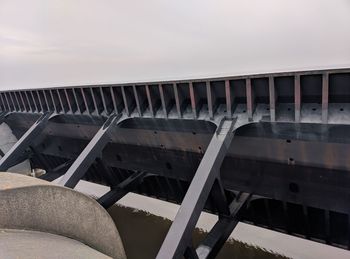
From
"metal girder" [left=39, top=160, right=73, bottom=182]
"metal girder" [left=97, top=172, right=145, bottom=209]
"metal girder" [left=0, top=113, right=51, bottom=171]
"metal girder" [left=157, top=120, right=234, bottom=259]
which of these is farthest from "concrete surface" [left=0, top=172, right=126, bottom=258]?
"metal girder" [left=39, top=160, right=73, bottom=182]

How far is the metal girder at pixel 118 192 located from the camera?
6.43 m

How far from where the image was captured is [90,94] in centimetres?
711

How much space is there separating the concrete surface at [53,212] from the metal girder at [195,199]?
80cm

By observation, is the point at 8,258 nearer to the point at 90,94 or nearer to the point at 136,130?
the point at 136,130

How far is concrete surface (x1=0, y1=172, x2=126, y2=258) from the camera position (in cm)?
215

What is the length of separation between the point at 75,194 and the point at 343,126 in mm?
3585

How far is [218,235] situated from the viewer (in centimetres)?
457

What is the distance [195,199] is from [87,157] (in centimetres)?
265

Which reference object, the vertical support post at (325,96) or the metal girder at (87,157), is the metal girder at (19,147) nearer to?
the metal girder at (87,157)

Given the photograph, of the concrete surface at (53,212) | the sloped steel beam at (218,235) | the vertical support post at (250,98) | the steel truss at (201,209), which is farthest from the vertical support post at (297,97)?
the concrete surface at (53,212)

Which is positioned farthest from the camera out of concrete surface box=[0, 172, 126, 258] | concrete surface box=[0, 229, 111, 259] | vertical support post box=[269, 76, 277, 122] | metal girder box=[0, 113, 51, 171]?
metal girder box=[0, 113, 51, 171]

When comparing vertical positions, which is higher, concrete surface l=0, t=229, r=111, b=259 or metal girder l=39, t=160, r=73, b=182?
concrete surface l=0, t=229, r=111, b=259

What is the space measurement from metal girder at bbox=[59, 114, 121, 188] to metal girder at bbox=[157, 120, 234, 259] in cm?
240

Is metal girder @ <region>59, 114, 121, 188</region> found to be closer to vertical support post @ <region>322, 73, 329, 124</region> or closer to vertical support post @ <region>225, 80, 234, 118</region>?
vertical support post @ <region>225, 80, 234, 118</region>
